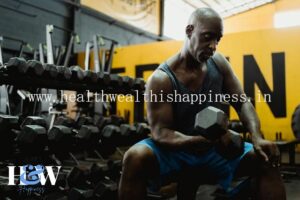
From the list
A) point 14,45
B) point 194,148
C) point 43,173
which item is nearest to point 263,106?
point 43,173

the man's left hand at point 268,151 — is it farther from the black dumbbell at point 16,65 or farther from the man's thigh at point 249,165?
the black dumbbell at point 16,65

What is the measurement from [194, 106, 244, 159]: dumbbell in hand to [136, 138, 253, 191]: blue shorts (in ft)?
0.50

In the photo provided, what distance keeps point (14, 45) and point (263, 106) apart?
414 cm

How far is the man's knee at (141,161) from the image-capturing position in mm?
1128

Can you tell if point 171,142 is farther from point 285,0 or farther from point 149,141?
point 285,0

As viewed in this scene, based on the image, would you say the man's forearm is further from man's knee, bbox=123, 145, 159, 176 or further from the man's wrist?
man's knee, bbox=123, 145, 159, 176

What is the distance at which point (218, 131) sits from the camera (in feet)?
3.20

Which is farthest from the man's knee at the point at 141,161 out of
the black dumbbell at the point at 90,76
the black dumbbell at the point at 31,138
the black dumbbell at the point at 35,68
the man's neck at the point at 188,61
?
the black dumbbell at the point at 90,76

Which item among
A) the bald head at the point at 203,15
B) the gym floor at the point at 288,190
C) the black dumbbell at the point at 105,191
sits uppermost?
the bald head at the point at 203,15

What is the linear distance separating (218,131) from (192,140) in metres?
0.15

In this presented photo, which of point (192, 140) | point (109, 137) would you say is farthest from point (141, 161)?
point (109, 137)

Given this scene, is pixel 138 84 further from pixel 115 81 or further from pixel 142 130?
pixel 142 130

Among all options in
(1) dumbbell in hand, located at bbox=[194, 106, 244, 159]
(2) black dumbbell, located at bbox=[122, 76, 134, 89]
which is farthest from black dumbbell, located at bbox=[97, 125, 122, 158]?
(1) dumbbell in hand, located at bbox=[194, 106, 244, 159]

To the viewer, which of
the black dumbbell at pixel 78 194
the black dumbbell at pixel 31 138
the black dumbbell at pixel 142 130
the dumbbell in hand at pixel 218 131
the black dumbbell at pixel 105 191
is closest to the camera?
the dumbbell in hand at pixel 218 131
